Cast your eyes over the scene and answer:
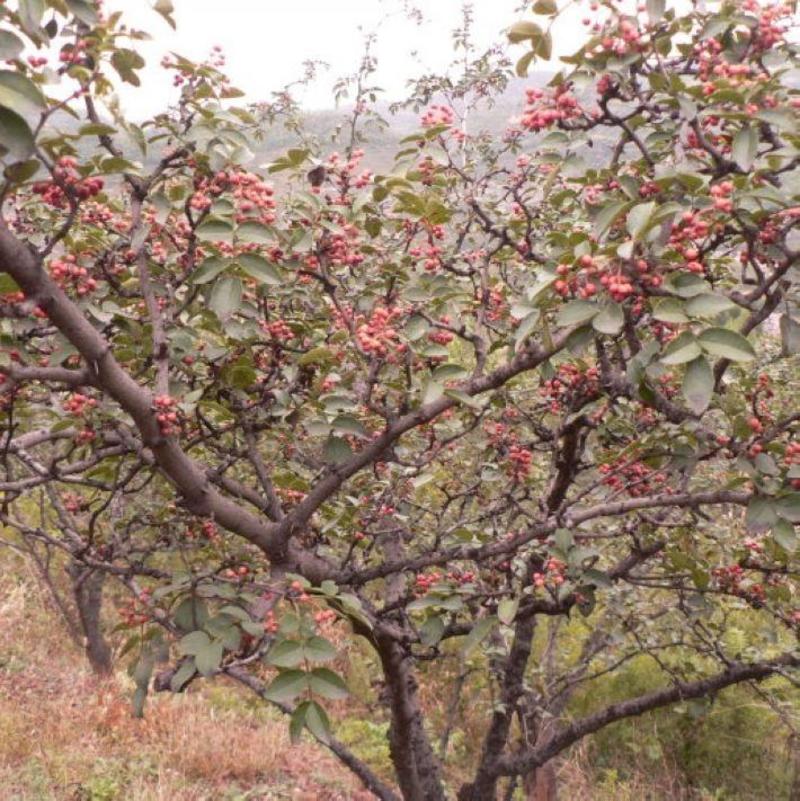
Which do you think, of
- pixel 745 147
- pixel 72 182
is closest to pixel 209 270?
pixel 72 182

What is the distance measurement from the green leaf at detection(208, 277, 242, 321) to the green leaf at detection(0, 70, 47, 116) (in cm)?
80

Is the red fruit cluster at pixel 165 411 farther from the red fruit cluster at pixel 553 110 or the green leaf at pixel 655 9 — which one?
the green leaf at pixel 655 9

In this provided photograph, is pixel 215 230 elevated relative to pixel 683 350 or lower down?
elevated

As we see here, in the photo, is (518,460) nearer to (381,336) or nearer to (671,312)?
(381,336)

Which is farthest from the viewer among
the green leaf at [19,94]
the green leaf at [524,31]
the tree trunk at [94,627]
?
the tree trunk at [94,627]

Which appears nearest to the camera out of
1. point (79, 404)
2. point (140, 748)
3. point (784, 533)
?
point (784, 533)

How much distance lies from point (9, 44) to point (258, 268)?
2.74 ft

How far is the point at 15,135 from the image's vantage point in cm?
113

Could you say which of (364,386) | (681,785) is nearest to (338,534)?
(364,386)

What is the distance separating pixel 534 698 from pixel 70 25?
411cm

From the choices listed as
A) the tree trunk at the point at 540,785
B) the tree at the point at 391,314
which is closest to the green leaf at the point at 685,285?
the tree at the point at 391,314

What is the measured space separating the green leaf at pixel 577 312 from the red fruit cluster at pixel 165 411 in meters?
0.99

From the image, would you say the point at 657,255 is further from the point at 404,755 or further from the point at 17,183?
the point at 404,755

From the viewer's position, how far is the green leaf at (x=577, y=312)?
1617 millimetres
